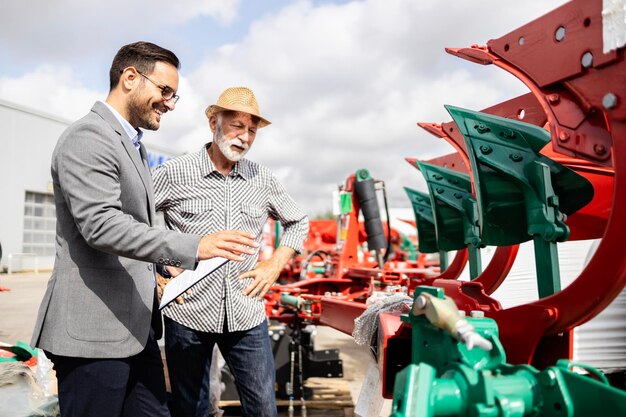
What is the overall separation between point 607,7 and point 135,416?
203 cm

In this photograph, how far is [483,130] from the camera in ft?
6.40

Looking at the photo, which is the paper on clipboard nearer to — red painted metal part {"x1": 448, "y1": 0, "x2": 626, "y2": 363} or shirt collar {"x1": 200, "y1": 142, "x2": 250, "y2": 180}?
shirt collar {"x1": 200, "y1": 142, "x2": 250, "y2": 180}

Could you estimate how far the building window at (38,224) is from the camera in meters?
18.7

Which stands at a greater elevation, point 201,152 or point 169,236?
point 201,152

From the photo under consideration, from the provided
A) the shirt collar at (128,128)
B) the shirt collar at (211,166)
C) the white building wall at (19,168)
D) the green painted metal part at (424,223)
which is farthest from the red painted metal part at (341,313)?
the white building wall at (19,168)

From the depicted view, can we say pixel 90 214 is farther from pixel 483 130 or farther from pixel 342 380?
pixel 342 380

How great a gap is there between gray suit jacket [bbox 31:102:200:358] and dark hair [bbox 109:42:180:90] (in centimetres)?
13

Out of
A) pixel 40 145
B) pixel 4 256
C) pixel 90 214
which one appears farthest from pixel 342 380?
pixel 40 145

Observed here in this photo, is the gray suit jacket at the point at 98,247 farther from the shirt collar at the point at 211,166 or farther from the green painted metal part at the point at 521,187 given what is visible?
the green painted metal part at the point at 521,187

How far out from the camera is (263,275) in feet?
6.93

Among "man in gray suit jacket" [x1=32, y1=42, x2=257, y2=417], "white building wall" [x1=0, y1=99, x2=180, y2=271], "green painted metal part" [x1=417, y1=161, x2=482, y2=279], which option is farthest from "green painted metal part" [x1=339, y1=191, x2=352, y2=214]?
"white building wall" [x1=0, y1=99, x2=180, y2=271]

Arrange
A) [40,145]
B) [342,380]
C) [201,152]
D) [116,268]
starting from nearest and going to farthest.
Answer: [116,268] < [201,152] < [342,380] < [40,145]

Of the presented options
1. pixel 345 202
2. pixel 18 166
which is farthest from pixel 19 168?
pixel 345 202

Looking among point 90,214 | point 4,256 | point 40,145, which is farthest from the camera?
point 40,145
